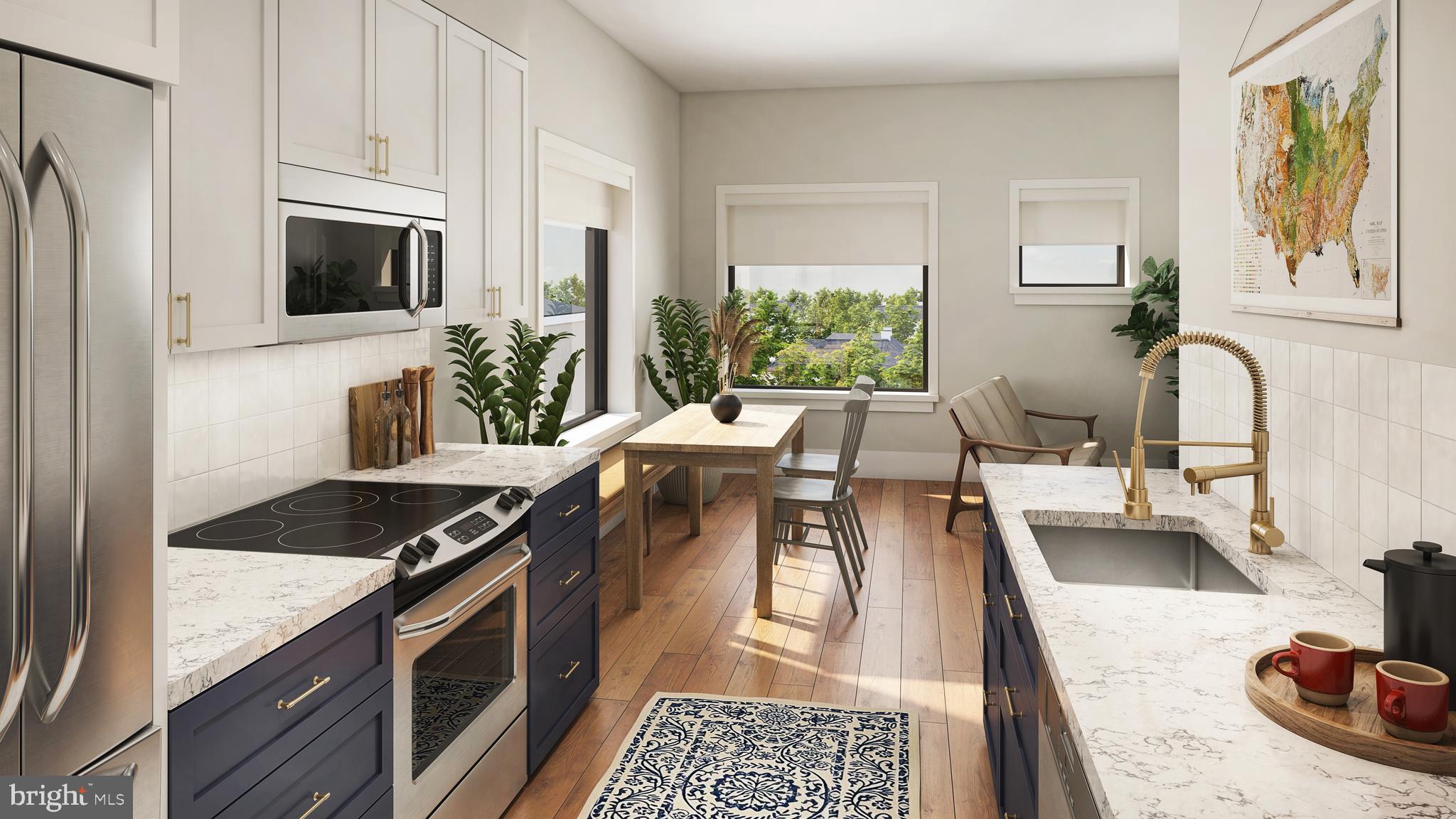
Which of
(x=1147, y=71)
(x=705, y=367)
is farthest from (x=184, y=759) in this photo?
(x=1147, y=71)

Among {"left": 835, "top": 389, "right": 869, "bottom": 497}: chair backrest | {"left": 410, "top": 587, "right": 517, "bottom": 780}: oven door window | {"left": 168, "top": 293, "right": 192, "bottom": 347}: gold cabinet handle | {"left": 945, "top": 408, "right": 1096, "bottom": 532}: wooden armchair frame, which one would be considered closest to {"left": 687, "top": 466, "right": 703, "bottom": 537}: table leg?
{"left": 835, "top": 389, "right": 869, "bottom": 497}: chair backrest

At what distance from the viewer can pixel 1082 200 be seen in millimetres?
6496

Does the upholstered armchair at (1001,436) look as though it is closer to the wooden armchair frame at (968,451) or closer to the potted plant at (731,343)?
the wooden armchair frame at (968,451)

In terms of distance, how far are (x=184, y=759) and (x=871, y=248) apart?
19.8 feet

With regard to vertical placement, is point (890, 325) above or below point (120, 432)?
above

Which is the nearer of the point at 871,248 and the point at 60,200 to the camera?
the point at 60,200

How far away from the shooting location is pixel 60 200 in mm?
977

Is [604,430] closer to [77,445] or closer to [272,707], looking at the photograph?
[272,707]

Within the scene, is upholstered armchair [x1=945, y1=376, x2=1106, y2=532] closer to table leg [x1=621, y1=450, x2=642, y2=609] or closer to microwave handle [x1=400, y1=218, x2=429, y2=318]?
table leg [x1=621, y1=450, x2=642, y2=609]

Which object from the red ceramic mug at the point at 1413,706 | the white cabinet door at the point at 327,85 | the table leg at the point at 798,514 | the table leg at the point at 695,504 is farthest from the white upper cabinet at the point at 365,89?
the table leg at the point at 695,504

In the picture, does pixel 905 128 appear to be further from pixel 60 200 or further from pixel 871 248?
pixel 60 200

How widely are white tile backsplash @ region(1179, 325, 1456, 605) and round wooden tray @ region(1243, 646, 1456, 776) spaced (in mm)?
383

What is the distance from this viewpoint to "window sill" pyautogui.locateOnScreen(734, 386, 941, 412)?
6.81 metres

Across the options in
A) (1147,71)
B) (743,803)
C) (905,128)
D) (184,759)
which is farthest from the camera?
(905,128)
